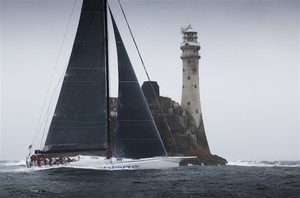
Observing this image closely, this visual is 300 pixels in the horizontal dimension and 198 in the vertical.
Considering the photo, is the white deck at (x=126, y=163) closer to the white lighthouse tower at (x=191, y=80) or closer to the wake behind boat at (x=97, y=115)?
the wake behind boat at (x=97, y=115)

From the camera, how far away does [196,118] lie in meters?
74.3

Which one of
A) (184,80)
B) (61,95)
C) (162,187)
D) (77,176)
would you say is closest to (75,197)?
(162,187)

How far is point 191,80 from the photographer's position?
7394 centimetres

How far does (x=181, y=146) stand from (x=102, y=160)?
129 ft

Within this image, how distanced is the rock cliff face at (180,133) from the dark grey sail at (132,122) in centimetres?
3405

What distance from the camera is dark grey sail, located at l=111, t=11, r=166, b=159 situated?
32469mm

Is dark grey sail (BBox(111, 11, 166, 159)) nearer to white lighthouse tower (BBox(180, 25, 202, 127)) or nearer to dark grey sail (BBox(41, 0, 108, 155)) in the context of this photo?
dark grey sail (BBox(41, 0, 108, 155))

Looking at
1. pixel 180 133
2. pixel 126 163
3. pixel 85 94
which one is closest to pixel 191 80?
pixel 180 133

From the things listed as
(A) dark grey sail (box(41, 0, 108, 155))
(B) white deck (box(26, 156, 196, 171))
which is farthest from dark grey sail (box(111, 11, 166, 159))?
(A) dark grey sail (box(41, 0, 108, 155))

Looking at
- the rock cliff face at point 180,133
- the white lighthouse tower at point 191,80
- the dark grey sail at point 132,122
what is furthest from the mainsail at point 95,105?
the white lighthouse tower at point 191,80

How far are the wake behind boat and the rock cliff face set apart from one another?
32578 mm

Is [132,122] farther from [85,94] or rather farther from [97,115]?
[85,94]

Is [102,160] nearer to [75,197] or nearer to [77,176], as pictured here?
[77,176]

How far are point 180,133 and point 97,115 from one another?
128 ft
